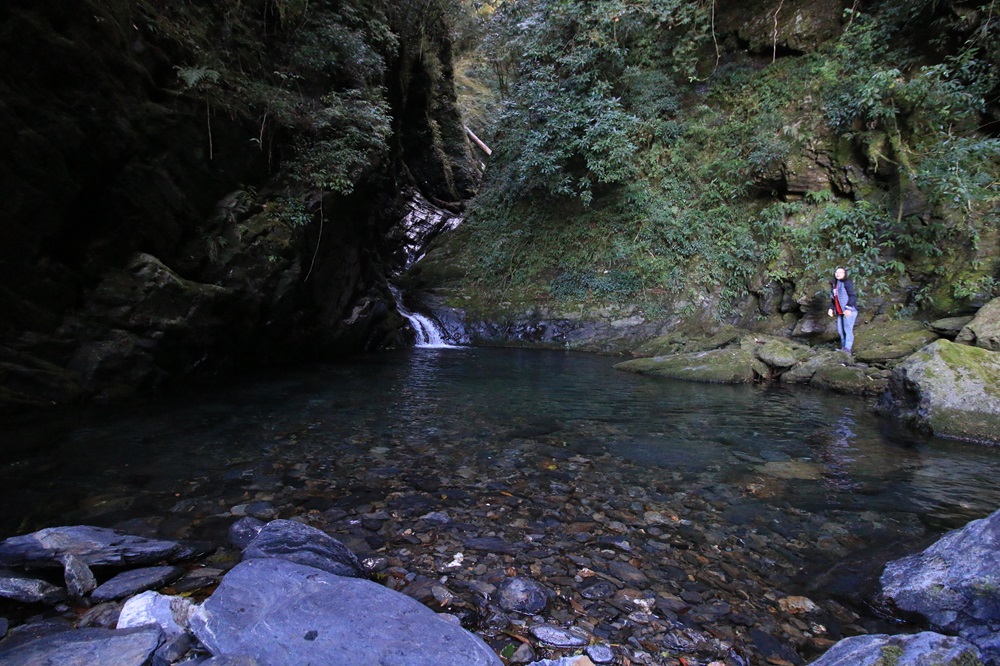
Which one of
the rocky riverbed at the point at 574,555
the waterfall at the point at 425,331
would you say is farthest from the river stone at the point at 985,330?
the waterfall at the point at 425,331

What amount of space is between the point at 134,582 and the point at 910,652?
11.1 feet

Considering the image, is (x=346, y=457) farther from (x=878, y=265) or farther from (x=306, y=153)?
(x=878, y=265)

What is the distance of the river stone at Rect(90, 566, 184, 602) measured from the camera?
233cm

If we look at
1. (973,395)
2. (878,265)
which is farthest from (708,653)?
(878,265)

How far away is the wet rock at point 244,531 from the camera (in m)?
2.93

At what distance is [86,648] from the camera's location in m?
1.86

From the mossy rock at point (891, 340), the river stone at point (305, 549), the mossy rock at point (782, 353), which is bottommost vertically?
the river stone at point (305, 549)

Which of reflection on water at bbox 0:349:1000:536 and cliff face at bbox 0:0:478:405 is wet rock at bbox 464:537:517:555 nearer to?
reflection on water at bbox 0:349:1000:536

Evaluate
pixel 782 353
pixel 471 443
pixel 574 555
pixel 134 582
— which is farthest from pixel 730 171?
pixel 134 582

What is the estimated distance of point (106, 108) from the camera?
227 inches

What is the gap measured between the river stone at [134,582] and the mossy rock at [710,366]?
8683 millimetres

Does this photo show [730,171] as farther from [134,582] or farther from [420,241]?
[134,582]

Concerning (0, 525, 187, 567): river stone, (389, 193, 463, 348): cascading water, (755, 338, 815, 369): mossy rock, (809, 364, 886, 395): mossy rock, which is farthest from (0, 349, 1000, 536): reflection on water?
(389, 193, 463, 348): cascading water

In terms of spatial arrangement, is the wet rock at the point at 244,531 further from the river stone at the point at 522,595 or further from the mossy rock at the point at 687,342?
the mossy rock at the point at 687,342
